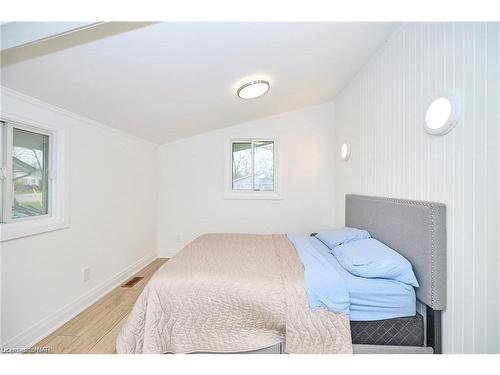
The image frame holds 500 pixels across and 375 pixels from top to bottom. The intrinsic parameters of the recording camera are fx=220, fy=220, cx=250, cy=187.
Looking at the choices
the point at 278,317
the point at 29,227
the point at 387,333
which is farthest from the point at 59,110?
the point at 387,333

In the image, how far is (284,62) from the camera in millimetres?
2076

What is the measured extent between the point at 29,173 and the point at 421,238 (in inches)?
118

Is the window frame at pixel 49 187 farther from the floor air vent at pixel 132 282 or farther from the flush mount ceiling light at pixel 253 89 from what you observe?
the flush mount ceiling light at pixel 253 89

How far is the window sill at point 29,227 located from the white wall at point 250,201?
1.83m

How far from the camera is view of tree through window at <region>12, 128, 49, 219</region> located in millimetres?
1715

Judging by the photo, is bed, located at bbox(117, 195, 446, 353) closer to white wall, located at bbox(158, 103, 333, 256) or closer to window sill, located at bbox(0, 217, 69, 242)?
window sill, located at bbox(0, 217, 69, 242)

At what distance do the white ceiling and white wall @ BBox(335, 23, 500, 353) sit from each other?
1.86ft

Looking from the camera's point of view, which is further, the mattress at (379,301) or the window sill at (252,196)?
the window sill at (252,196)

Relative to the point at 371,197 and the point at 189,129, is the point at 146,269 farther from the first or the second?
the point at 371,197

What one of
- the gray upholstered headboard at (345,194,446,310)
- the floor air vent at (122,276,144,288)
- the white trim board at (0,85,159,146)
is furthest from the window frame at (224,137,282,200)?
the gray upholstered headboard at (345,194,446,310)

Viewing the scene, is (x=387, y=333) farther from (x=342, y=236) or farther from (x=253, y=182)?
(x=253, y=182)

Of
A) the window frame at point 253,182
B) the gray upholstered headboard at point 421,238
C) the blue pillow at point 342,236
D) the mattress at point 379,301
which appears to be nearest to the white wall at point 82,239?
the window frame at point 253,182

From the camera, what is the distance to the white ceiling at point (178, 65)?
1.44 meters
